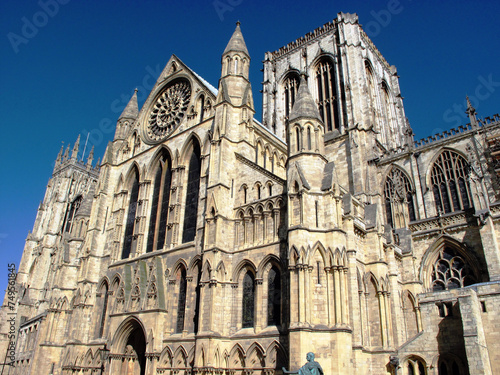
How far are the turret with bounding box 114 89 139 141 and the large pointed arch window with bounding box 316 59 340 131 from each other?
53.7 ft

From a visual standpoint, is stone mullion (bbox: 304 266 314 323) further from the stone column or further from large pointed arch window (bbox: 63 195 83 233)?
large pointed arch window (bbox: 63 195 83 233)

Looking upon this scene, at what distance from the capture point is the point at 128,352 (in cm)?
2177

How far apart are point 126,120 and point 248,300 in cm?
1864

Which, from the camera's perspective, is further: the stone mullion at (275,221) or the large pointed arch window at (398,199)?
the large pointed arch window at (398,199)

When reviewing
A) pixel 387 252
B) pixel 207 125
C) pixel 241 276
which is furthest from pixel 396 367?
pixel 207 125

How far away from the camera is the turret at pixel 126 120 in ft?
101

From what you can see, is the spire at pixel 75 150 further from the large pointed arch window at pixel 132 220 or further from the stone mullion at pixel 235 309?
the stone mullion at pixel 235 309

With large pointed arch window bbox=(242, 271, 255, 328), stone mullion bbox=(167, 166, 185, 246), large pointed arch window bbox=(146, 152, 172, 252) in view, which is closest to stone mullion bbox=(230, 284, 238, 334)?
large pointed arch window bbox=(242, 271, 255, 328)

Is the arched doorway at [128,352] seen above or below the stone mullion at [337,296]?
below

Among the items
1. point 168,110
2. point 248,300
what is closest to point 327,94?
point 168,110

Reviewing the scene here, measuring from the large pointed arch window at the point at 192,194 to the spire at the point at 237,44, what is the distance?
233 inches

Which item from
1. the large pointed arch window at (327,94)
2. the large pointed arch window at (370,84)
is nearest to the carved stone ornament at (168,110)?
the large pointed arch window at (327,94)

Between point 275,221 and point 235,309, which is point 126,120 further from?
point 235,309

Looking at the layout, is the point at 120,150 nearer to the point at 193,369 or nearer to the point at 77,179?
the point at 193,369
